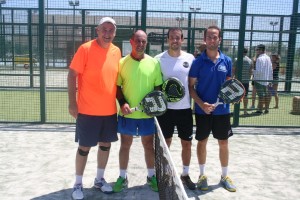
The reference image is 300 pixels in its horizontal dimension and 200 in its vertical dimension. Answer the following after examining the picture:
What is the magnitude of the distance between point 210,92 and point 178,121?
1.82 ft

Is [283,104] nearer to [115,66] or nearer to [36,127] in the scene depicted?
[36,127]

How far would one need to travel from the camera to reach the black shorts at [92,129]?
3967 millimetres

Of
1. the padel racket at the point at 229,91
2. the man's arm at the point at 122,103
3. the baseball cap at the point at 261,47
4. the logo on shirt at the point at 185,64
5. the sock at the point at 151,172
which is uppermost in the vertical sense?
the baseball cap at the point at 261,47

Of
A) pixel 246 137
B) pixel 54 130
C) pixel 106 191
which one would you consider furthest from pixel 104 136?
pixel 246 137

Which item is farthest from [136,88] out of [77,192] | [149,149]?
[77,192]

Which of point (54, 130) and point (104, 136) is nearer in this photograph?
point (104, 136)

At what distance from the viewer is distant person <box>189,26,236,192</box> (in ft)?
13.8

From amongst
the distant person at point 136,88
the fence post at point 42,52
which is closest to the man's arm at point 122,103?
the distant person at point 136,88

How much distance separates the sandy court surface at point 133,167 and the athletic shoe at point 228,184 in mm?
65

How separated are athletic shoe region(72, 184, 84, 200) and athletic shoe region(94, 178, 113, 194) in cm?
31

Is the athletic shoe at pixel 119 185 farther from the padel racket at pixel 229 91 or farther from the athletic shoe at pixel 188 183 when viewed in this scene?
the padel racket at pixel 229 91

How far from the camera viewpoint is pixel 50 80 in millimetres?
10594

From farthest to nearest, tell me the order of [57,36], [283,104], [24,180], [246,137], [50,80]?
[283,104], [50,80], [57,36], [246,137], [24,180]

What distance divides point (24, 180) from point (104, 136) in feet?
4.54
